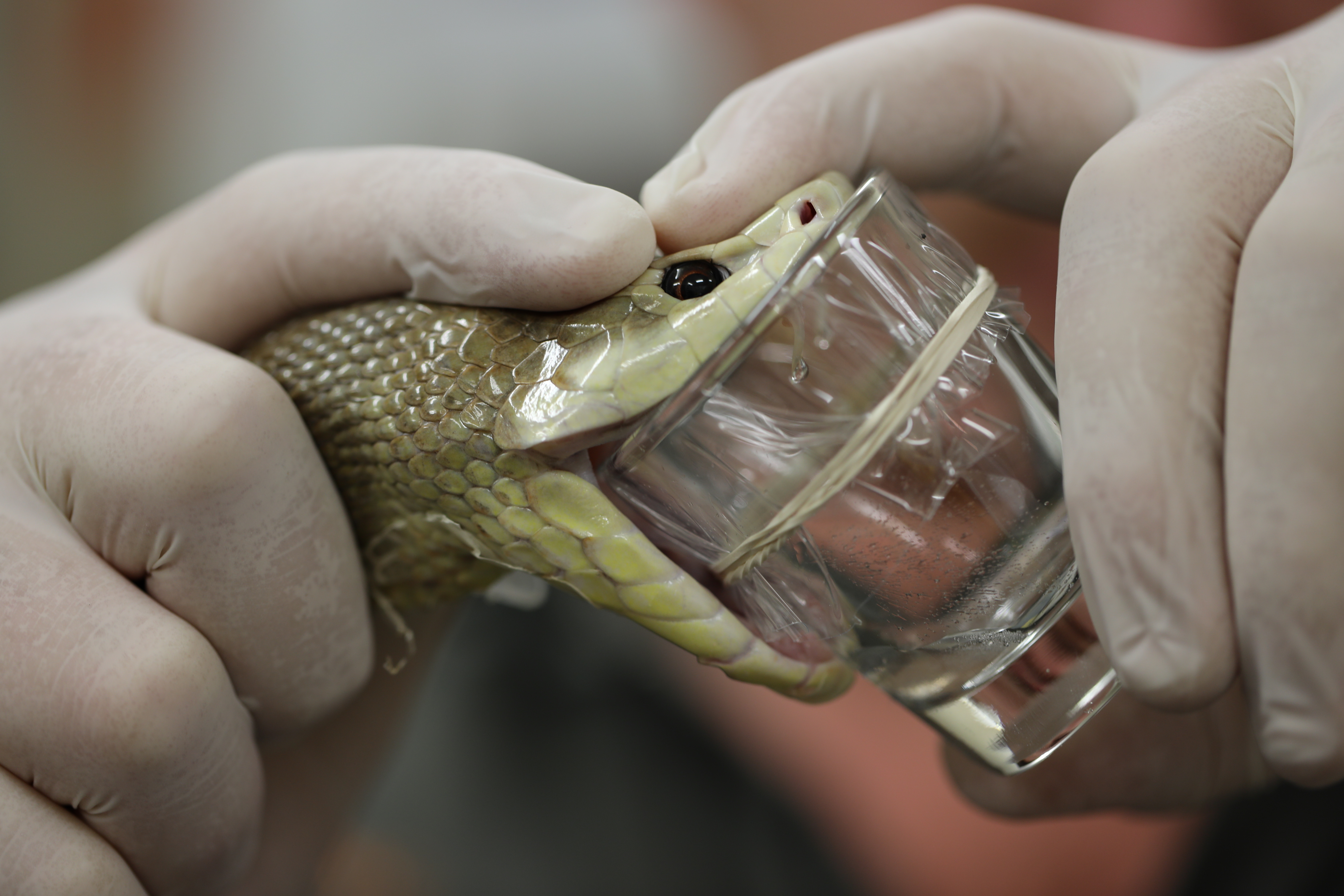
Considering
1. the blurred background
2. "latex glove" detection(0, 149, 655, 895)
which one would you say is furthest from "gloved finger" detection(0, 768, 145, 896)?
the blurred background

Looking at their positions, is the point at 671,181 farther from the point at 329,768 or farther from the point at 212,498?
the point at 329,768

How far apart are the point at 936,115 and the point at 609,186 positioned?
2.99ft

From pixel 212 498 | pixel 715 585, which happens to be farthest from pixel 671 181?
pixel 212 498

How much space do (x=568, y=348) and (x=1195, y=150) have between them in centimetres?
51

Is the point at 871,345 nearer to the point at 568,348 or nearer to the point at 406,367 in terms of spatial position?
the point at 568,348

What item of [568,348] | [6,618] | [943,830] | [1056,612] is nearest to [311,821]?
[6,618]

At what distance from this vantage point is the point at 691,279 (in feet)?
2.15

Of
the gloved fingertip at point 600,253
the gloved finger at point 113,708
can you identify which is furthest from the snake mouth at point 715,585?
the gloved finger at point 113,708

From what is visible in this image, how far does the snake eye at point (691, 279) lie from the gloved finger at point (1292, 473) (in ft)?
1.17

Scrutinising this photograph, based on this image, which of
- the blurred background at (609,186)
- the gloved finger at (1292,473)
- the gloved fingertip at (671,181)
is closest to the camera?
the gloved finger at (1292,473)

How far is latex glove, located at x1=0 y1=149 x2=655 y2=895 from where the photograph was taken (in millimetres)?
659

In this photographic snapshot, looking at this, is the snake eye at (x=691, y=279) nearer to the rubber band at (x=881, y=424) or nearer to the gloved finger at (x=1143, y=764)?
the rubber band at (x=881, y=424)

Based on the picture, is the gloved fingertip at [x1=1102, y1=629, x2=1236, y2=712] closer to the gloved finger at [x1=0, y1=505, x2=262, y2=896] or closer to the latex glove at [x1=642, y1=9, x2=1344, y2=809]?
the latex glove at [x1=642, y1=9, x2=1344, y2=809]

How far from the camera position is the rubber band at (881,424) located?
0.52 metres
